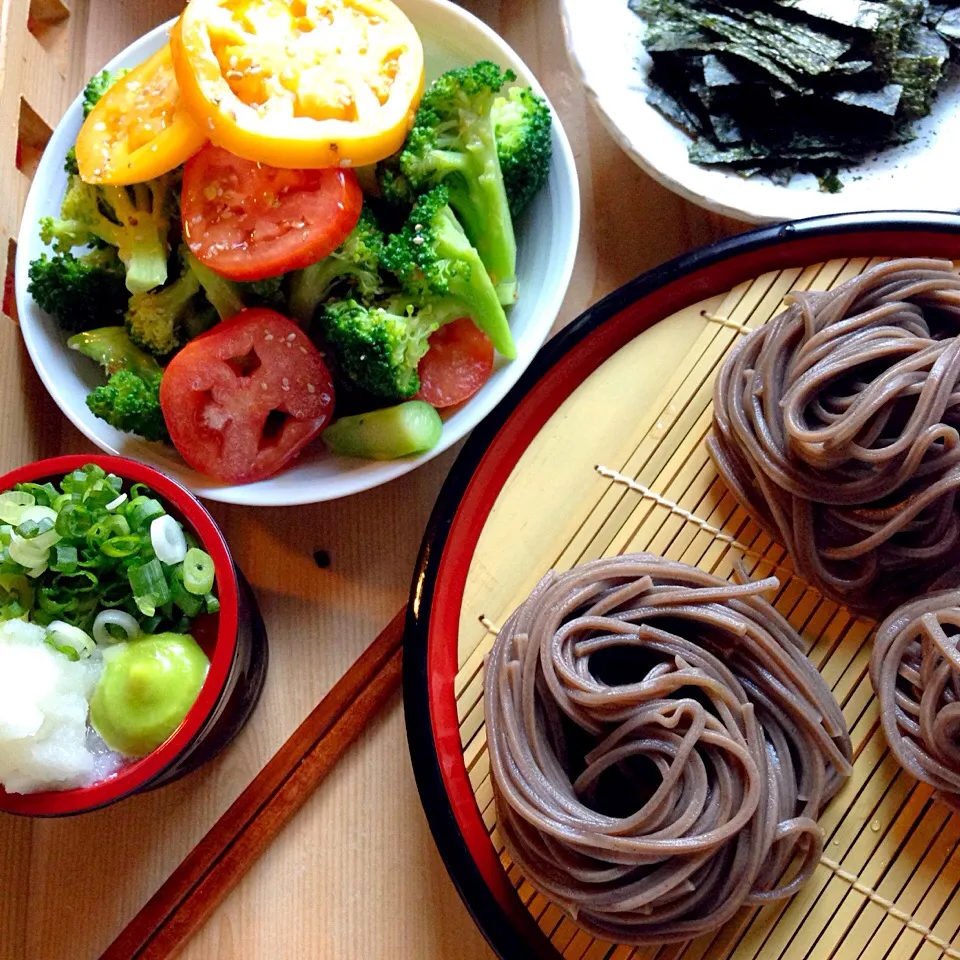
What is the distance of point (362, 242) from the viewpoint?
5.54 feet

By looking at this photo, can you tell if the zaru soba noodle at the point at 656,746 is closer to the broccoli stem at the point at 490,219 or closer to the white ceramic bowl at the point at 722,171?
the broccoli stem at the point at 490,219

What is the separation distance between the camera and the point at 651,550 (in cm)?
172

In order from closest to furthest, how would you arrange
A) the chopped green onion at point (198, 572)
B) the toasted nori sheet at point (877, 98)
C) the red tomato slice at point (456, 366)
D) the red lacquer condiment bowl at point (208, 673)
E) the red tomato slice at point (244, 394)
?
the red lacquer condiment bowl at point (208, 673) → the chopped green onion at point (198, 572) → the red tomato slice at point (244, 394) → the red tomato slice at point (456, 366) → the toasted nori sheet at point (877, 98)

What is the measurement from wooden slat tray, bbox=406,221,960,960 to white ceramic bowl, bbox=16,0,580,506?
0.23 feet

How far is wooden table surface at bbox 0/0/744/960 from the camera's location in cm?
177

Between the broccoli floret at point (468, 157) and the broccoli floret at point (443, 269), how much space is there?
0.04m

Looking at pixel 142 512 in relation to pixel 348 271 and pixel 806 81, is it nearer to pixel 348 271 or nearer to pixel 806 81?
pixel 348 271

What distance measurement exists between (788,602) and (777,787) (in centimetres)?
33

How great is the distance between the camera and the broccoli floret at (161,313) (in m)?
1.75

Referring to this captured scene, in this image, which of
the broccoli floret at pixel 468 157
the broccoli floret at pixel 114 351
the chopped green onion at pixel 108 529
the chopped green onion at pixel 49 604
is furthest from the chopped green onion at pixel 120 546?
the broccoli floret at pixel 468 157

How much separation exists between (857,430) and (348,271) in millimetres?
938

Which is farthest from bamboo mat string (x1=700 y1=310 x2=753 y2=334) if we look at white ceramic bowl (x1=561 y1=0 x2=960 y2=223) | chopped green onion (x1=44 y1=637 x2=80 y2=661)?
chopped green onion (x1=44 y1=637 x2=80 y2=661)

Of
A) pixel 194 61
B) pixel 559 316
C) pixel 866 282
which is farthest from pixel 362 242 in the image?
pixel 866 282

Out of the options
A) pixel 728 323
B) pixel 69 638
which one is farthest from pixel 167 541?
pixel 728 323
